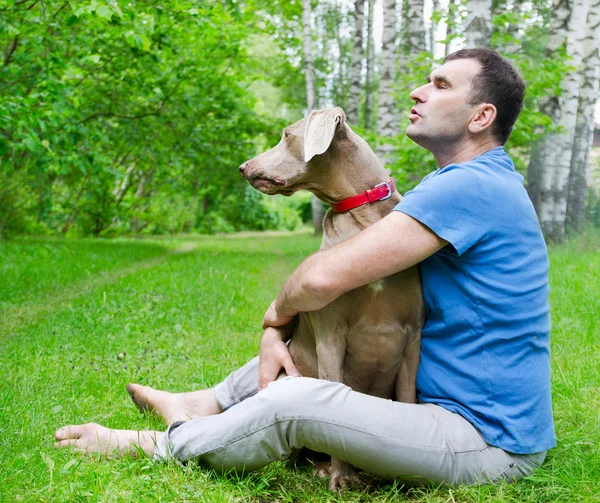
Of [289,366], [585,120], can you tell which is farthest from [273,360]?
[585,120]

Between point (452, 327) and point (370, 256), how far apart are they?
1.54 feet

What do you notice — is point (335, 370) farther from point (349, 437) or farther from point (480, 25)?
point (480, 25)

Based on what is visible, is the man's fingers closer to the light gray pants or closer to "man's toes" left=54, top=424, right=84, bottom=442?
the light gray pants

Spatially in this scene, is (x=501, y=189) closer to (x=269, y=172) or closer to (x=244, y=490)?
(x=269, y=172)

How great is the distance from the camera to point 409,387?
8.87 feet

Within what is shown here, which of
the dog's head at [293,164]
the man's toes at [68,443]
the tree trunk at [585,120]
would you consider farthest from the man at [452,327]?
the tree trunk at [585,120]

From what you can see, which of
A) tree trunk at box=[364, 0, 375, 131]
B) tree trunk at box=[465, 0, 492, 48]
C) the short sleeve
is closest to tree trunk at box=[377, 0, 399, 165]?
tree trunk at box=[465, 0, 492, 48]

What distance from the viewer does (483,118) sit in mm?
2531

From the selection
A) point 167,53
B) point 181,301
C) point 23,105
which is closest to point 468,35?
point 181,301

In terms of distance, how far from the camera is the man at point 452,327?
2.35m

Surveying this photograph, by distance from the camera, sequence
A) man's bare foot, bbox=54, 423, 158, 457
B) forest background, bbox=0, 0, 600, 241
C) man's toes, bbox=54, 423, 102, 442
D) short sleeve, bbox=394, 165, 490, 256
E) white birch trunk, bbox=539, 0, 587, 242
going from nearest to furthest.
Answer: short sleeve, bbox=394, 165, 490, 256 → man's bare foot, bbox=54, 423, 158, 457 → man's toes, bbox=54, 423, 102, 442 → forest background, bbox=0, 0, 600, 241 → white birch trunk, bbox=539, 0, 587, 242

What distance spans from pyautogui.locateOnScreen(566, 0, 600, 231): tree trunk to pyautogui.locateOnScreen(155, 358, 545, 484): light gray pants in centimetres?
1011

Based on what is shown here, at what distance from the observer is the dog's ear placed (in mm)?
2549

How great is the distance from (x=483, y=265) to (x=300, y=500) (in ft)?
3.89
